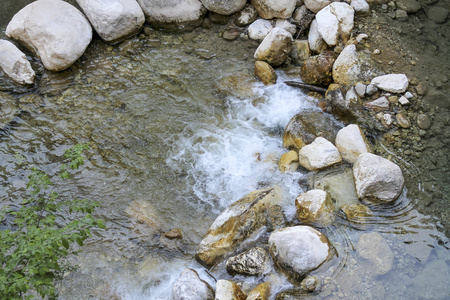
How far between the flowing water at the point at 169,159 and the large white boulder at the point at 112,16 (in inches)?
9.1

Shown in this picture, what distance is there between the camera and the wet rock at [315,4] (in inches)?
232

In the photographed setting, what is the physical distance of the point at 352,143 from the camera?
452cm

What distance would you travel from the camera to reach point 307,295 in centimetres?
339

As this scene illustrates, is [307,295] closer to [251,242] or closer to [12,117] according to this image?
[251,242]

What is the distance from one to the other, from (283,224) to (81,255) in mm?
2297

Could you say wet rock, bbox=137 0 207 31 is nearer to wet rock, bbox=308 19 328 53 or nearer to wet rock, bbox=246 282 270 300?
wet rock, bbox=308 19 328 53

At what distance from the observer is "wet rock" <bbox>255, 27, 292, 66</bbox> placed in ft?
18.7

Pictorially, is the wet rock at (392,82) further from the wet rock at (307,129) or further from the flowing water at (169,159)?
the flowing water at (169,159)

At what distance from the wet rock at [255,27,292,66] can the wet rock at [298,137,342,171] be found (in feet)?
6.16

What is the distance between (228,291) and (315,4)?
4.83 meters

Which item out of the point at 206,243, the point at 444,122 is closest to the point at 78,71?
the point at 206,243

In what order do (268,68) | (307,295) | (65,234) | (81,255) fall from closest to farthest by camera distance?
(65,234)
(307,295)
(81,255)
(268,68)

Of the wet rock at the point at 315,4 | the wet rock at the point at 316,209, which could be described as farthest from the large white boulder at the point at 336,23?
the wet rock at the point at 316,209

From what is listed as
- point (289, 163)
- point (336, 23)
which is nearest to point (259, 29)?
point (336, 23)
